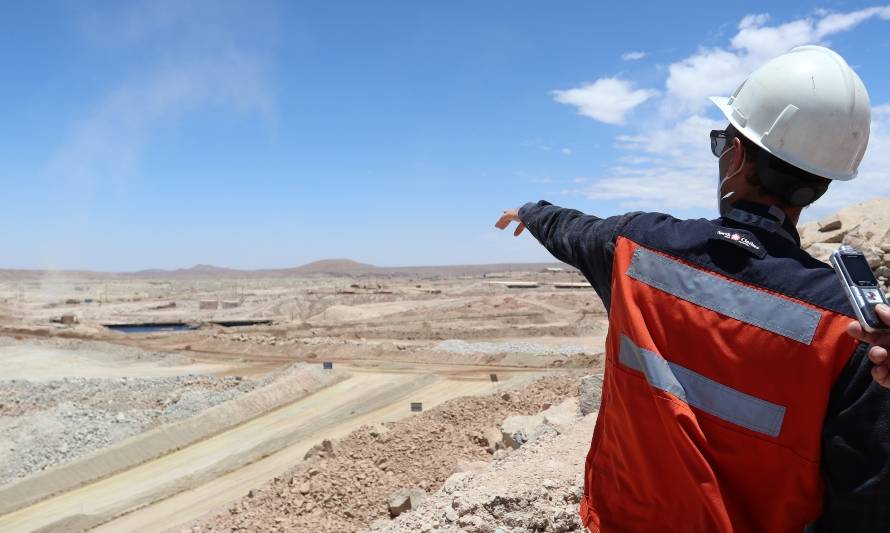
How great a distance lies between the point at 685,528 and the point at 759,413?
344mm

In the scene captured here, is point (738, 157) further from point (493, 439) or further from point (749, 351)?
point (493, 439)

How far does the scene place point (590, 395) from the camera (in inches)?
372

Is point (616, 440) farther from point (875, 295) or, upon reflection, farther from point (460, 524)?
point (460, 524)

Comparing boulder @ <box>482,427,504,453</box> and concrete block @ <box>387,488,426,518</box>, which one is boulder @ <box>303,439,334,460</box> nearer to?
boulder @ <box>482,427,504,453</box>

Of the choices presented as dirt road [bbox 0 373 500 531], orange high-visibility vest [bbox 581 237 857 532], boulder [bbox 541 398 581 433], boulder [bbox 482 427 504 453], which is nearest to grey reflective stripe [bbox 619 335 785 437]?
orange high-visibility vest [bbox 581 237 857 532]

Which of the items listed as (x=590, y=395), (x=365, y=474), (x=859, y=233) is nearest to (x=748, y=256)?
(x=590, y=395)

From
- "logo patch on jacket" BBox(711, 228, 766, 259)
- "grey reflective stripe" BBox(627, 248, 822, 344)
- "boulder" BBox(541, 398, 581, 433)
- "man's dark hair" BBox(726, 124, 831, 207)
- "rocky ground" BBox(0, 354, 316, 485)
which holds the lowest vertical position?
"rocky ground" BBox(0, 354, 316, 485)

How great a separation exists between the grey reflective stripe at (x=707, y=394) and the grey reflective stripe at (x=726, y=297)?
0.17 metres

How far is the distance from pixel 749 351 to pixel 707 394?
147 millimetres

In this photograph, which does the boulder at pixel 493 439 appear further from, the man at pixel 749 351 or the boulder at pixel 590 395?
the man at pixel 749 351

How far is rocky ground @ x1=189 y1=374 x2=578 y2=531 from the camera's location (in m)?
8.36

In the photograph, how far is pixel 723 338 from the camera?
1578 millimetres

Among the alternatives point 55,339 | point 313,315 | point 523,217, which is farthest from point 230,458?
point 313,315

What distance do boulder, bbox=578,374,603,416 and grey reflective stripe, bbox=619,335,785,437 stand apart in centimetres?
778
